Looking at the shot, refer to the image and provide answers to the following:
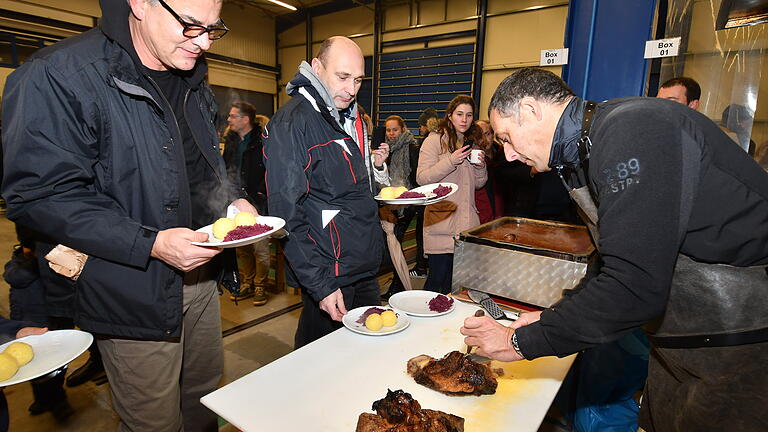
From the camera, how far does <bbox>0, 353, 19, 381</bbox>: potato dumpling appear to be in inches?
46.3

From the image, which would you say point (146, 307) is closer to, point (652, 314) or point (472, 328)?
point (472, 328)

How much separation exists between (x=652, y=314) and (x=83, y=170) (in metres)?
1.81

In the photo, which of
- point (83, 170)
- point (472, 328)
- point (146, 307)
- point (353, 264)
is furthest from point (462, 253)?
point (83, 170)

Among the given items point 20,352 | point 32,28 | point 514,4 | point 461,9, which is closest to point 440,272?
point 20,352

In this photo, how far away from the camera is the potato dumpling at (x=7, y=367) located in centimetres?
118

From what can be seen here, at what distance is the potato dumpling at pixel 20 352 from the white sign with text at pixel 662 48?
3906mm

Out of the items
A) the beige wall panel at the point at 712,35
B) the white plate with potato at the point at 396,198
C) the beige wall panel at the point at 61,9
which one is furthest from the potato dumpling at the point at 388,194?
the beige wall panel at the point at 61,9

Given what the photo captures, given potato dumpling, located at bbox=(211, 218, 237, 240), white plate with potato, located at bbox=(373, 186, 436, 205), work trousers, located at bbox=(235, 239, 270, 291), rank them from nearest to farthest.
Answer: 1. potato dumpling, located at bbox=(211, 218, 237, 240)
2. white plate with potato, located at bbox=(373, 186, 436, 205)
3. work trousers, located at bbox=(235, 239, 270, 291)

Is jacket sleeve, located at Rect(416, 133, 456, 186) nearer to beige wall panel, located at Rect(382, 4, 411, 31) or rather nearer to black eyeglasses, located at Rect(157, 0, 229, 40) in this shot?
black eyeglasses, located at Rect(157, 0, 229, 40)

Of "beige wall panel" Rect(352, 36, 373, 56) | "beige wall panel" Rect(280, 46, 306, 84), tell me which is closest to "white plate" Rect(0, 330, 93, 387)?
"beige wall panel" Rect(352, 36, 373, 56)

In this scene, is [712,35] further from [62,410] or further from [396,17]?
[396,17]

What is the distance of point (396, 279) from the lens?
184 inches

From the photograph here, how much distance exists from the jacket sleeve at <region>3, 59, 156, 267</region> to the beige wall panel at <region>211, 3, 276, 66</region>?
14068mm

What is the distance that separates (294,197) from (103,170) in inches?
29.7
